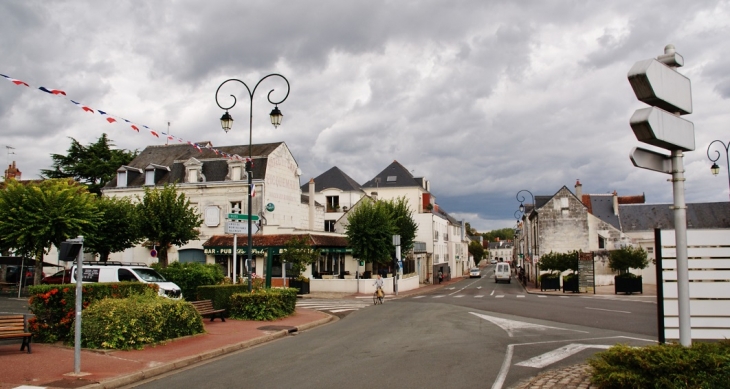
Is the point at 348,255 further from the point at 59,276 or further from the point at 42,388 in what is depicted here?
the point at 42,388

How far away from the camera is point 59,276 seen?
93.3ft

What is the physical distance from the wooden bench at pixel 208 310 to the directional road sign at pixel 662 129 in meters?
13.6

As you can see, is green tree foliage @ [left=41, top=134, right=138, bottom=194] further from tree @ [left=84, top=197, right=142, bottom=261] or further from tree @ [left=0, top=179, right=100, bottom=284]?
tree @ [left=0, top=179, right=100, bottom=284]

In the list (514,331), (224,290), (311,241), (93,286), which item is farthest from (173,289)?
(311,241)

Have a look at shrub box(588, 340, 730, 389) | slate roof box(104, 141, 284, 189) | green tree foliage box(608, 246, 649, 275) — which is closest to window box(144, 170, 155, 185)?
slate roof box(104, 141, 284, 189)

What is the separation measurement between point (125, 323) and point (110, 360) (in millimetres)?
1335

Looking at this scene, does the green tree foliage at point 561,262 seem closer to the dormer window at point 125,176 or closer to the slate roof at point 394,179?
the slate roof at point 394,179

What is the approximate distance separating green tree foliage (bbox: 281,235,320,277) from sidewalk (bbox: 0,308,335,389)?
59.8ft

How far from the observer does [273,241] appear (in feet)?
124

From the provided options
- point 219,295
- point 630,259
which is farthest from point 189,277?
point 630,259

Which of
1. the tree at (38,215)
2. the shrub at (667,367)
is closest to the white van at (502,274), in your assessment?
the tree at (38,215)

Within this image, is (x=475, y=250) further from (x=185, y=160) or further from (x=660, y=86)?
(x=660, y=86)

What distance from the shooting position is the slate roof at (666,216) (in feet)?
163

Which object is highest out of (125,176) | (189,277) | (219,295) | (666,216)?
(125,176)
